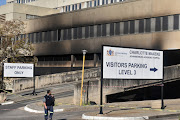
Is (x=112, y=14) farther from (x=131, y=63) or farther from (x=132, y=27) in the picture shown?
(x=131, y=63)

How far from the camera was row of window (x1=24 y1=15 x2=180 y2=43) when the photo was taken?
141 feet

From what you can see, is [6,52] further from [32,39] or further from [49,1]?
[49,1]

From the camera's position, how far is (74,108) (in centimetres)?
2420

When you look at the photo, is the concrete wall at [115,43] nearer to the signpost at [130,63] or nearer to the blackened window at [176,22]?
the blackened window at [176,22]

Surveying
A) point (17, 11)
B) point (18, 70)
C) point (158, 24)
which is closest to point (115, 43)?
point (158, 24)

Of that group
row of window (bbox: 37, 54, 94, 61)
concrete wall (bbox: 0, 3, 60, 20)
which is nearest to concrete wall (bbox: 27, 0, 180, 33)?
row of window (bbox: 37, 54, 94, 61)

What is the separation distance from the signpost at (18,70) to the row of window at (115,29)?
16.7 metres

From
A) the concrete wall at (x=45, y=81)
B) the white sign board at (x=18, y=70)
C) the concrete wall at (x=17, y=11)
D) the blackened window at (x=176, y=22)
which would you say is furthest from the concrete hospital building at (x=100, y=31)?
the white sign board at (x=18, y=70)

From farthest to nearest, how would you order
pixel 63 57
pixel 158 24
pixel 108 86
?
1. pixel 63 57
2. pixel 158 24
3. pixel 108 86

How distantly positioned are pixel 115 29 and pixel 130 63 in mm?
27898

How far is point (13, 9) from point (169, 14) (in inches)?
1500

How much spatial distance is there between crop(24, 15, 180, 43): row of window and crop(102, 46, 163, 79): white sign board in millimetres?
21017

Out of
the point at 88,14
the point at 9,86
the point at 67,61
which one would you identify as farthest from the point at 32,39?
the point at 9,86

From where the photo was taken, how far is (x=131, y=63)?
69.7ft
